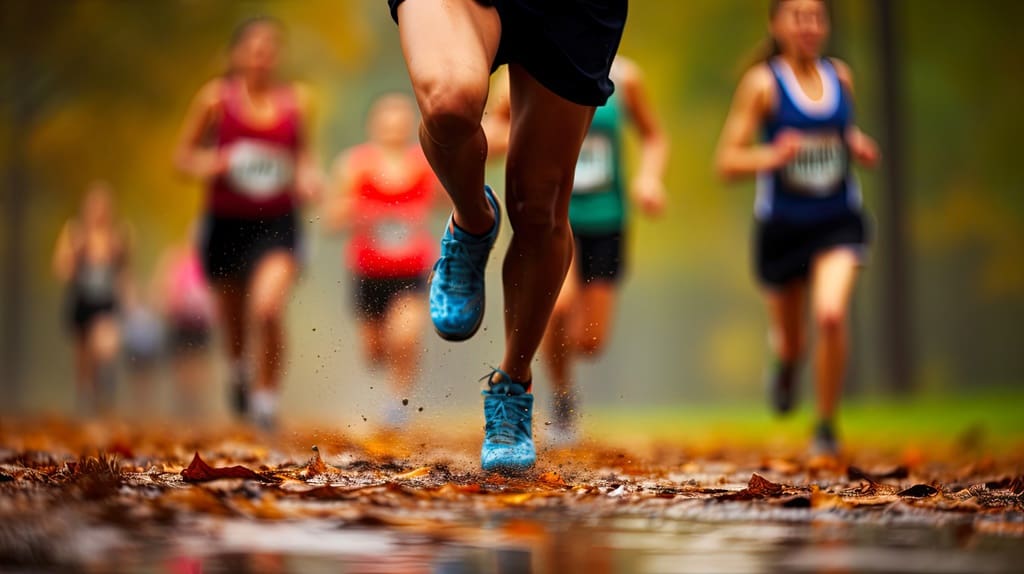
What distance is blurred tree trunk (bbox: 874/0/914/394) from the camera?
53.5 feet

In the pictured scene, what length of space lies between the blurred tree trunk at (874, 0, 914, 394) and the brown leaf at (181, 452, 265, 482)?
45.0ft

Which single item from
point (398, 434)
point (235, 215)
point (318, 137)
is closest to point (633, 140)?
point (318, 137)

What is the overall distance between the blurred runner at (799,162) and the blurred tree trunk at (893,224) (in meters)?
8.71

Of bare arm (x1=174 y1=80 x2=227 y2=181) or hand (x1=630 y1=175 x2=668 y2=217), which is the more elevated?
bare arm (x1=174 y1=80 x2=227 y2=181)

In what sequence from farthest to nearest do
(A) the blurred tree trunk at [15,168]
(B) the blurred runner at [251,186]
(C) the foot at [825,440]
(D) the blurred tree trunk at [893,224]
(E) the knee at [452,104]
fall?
1. (A) the blurred tree trunk at [15,168]
2. (D) the blurred tree trunk at [893,224]
3. (B) the blurred runner at [251,186]
4. (C) the foot at [825,440]
5. (E) the knee at [452,104]

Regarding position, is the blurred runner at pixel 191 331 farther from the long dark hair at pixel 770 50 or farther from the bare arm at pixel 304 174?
the long dark hair at pixel 770 50

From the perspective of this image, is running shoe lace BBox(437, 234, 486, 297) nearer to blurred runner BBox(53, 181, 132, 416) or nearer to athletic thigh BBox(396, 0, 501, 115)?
athletic thigh BBox(396, 0, 501, 115)

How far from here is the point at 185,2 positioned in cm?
2464

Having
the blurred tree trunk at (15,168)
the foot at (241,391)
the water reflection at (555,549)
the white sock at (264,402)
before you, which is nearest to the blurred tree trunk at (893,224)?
the foot at (241,391)

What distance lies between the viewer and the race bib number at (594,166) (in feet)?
25.7

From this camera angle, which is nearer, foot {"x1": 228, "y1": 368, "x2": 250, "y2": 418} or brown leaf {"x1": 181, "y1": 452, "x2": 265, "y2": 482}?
brown leaf {"x1": 181, "y1": 452, "x2": 265, "y2": 482}

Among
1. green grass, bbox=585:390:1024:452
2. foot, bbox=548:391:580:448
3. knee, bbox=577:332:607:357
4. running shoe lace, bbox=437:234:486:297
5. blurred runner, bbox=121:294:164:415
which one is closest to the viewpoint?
running shoe lace, bbox=437:234:486:297

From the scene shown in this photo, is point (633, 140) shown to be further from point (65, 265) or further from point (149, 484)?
point (149, 484)

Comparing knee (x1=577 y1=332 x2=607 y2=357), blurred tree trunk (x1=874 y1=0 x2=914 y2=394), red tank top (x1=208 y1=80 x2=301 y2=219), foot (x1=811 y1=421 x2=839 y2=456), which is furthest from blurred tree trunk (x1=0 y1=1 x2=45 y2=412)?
foot (x1=811 y1=421 x2=839 y2=456)
